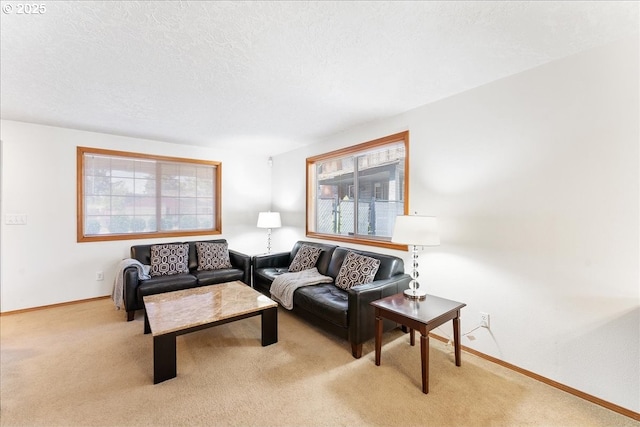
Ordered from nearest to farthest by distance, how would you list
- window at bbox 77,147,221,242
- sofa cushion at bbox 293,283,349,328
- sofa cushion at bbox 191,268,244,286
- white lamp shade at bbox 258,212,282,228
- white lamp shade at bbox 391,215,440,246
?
1. white lamp shade at bbox 391,215,440,246
2. sofa cushion at bbox 293,283,349,328
3. sofa cushion at bbox 191,268,244,286
4. window at bbox 77,147,221,242
5. white lamp shade at bbox 258,212,282,228

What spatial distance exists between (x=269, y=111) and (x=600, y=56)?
2.73 metres

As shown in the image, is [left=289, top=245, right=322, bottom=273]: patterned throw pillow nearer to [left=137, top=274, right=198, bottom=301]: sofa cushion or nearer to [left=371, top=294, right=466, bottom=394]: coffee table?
[left=137, top=274, right=198, bottom=301]: sofa cushion

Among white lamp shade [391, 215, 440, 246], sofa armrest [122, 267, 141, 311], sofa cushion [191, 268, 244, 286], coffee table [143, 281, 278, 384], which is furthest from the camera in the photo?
sofa cushion [191, 268, 244, 286]

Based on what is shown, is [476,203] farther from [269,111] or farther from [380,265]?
[269,111]

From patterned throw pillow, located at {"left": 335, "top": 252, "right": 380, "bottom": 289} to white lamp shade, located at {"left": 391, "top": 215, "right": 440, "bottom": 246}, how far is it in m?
0.66

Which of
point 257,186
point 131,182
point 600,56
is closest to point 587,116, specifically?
point 600,56

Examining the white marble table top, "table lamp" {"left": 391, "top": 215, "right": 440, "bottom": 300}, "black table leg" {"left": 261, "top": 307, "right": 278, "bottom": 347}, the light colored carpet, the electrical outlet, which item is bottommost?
the light colored carpet

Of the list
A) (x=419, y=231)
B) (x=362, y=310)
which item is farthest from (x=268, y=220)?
(x=419, y=231)

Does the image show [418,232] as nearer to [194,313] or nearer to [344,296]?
[344,296]

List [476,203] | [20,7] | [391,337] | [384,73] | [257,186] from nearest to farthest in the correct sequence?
1. [20,7]
2. [384,73]
3. [476,203]
4. [391,337]
5. [257,186]

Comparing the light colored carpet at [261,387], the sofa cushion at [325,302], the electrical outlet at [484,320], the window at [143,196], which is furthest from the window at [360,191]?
the window at [143,196]

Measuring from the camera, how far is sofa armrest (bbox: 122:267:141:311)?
3143 millimetres

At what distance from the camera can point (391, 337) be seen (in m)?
2.81

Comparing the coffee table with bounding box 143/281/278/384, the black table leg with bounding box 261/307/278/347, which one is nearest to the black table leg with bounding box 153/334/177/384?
the coffee table with bounding box 143/281/278/384
